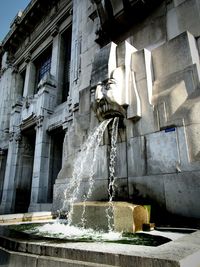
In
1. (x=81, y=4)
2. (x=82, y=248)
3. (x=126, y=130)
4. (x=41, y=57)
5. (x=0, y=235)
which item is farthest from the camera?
(x=41, y=57)

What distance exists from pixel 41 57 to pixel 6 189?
31.6ft

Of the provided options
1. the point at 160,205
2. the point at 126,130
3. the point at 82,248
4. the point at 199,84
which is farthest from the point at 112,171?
the point at 82,248

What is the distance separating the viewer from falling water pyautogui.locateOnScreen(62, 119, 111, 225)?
18.1 feet

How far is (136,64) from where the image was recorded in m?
5.46

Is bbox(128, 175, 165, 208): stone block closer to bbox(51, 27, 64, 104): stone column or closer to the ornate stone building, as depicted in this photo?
the ornate stone building

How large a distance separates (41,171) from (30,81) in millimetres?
8146

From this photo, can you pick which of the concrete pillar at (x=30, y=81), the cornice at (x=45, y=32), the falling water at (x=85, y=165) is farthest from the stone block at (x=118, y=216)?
the concrete pillar at (x=30, y=81)

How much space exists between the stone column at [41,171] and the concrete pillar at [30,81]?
5.21m

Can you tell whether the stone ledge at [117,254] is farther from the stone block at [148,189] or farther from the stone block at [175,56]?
the stone block at [175,56]

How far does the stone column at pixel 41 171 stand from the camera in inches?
400

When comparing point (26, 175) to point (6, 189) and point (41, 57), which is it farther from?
point (41, 57)

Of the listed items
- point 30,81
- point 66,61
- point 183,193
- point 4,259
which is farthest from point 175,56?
point 30,81

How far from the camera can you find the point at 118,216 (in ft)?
11.3

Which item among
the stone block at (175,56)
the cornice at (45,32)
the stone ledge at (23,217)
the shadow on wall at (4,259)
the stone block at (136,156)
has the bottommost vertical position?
the shadow on wall at (4,259)
